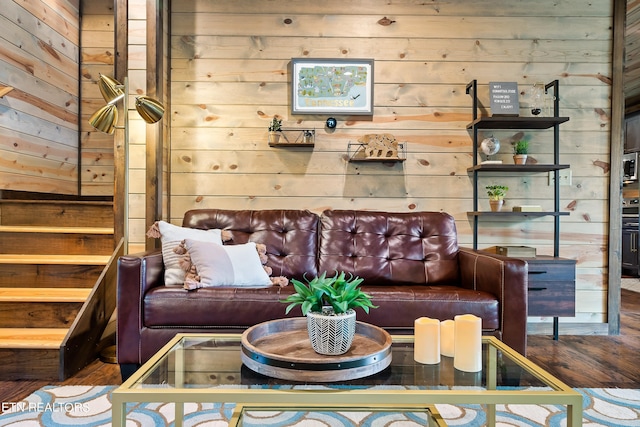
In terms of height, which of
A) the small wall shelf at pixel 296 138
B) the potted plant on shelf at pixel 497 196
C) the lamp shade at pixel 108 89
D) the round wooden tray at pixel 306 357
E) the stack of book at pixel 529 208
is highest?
the lamp shade at pixel 108 89

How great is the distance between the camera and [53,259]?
260cm

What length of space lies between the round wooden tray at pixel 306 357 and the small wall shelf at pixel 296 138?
1788mm

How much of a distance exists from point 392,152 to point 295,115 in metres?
0.79

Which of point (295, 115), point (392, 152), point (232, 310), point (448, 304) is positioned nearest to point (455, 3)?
point (392, 152)

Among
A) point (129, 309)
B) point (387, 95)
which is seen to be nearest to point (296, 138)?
point (387, 95)

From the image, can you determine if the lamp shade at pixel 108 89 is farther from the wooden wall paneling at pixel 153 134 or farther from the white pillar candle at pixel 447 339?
the white pillar candle at pixel 447 339

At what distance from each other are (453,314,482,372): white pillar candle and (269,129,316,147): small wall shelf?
1.99 metres

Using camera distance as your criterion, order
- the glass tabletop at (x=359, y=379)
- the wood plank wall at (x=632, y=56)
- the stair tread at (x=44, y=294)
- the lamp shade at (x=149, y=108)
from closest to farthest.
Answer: the glass tabletop at (x=359, y=379), the stair tread at (x=44, y=294), the lamp shade at (x=149, y=108), the wood plank wall at (x=632, y=56)

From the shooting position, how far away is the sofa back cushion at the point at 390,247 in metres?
2.56

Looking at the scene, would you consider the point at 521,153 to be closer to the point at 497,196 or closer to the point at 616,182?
the point at 497,196

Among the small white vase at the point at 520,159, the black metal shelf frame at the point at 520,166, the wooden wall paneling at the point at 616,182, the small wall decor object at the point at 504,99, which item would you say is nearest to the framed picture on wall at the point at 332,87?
the black metal shelf frame at the point at 520,166

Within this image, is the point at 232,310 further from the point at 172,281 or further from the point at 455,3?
the point at 455,3

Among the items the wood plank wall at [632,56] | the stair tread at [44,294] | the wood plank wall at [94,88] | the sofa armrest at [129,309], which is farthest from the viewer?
the wood plank wall at [94,88]

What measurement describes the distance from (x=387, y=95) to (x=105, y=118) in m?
1.94
